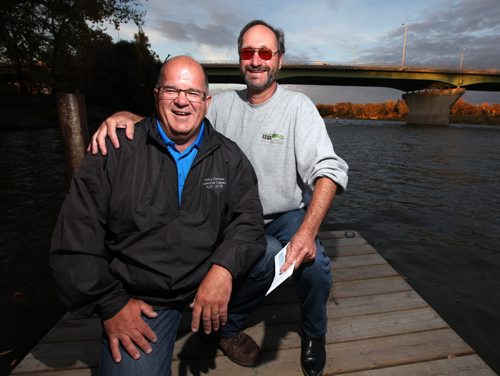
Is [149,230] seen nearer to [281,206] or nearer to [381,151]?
[281,206]

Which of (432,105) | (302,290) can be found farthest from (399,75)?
(302,290)

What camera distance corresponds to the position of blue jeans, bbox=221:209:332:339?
2.51 metres

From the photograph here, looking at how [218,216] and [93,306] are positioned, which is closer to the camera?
[93,306]

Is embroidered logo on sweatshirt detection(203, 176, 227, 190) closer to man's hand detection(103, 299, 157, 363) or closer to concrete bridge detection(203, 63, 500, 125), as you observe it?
man's hand detection(103, 299, 157, 363)

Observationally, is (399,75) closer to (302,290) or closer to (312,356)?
(302,290)

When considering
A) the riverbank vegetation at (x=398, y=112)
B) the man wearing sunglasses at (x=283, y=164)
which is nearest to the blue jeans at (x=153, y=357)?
the man wearing sunglasses at (x=283, y=164)

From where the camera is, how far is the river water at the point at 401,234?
4637 mm

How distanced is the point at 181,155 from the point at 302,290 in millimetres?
1428

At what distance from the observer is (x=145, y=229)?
2.12 metres

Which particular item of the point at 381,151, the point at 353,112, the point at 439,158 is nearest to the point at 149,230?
the point at 439,158

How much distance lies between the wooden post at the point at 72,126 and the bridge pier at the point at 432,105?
194ft

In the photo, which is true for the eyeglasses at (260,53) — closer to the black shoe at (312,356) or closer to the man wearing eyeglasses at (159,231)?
the man wearing eyeglasses at (159,231)

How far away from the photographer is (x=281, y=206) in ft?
9.78

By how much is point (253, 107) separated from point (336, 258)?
2.43m
